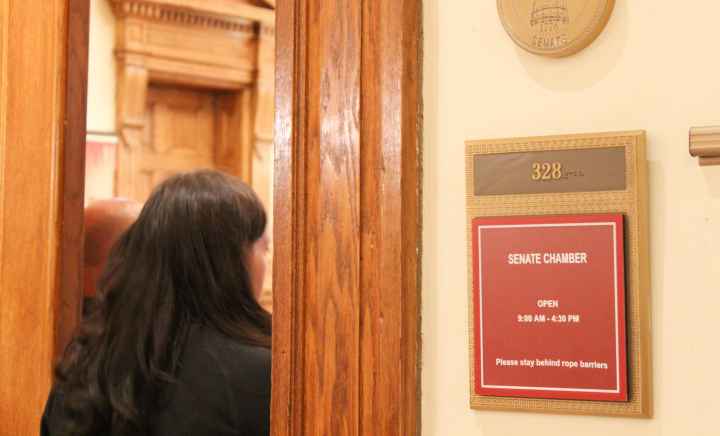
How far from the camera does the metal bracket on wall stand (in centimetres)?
98

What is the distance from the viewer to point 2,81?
69.5 inches

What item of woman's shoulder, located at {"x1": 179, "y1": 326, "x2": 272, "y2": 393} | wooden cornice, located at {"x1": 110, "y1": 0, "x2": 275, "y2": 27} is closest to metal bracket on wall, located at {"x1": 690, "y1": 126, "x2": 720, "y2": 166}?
woman's shoulder, located at {"x1": 179, "y1": 326, "x2": 272, "y2": 393}

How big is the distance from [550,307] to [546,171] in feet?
0.49

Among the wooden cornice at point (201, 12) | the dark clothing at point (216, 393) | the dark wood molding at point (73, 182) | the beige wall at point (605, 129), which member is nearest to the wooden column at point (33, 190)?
the dark wood molding at point (73, 182)

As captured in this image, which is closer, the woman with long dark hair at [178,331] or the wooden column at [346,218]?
the wooden column at [346,218]

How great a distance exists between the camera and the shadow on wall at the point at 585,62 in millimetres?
1056

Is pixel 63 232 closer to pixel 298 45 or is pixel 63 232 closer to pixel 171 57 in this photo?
pixel 298 45

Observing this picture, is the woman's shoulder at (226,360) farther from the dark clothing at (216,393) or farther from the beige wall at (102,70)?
the beige wall at (102,70)

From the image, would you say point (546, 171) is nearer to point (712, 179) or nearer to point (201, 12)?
point (712, 179)

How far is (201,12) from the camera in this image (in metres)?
5.14

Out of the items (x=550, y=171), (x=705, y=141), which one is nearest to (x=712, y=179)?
(x=705, y=141)

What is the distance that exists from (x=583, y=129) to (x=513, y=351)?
0.84 feet

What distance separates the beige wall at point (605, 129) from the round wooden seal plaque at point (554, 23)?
23mm

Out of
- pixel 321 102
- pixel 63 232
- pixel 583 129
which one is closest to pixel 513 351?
pixel 583 129
